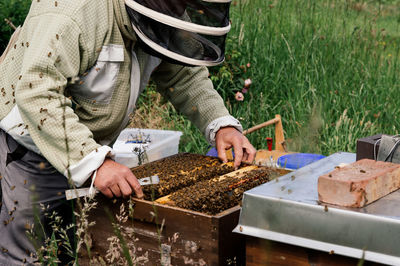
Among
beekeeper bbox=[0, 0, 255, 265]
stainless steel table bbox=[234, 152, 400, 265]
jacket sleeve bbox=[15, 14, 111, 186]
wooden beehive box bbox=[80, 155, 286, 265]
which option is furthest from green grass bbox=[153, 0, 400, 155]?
stainless steel table bbox=[234, 152, 400, 265]

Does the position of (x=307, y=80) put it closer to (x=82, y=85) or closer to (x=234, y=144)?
(x=234, y=144)

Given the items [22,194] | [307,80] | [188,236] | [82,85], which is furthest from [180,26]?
[307,80]

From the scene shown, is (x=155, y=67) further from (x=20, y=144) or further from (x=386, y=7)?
(x=386, y=7)

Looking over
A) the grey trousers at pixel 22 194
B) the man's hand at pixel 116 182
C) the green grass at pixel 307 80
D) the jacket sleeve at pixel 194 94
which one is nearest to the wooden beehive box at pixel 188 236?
the man's hand at pixel 116 182

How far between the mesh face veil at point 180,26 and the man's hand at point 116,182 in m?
0.70

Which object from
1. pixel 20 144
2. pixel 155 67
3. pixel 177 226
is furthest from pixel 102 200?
pixel 155 67

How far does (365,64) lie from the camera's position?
579 cm

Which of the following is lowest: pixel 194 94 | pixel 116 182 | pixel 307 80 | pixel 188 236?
pixel 307 80

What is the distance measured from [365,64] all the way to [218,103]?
10.6 feet

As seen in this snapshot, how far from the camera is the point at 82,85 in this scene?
8.50ft

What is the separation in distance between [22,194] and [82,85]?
0.70 metres

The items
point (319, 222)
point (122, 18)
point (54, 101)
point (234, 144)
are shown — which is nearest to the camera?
point (319, 222)

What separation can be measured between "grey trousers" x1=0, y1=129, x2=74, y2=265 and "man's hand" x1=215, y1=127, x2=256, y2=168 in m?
0.92

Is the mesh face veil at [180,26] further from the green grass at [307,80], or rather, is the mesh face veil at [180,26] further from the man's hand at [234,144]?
the green grass at [307,80]
